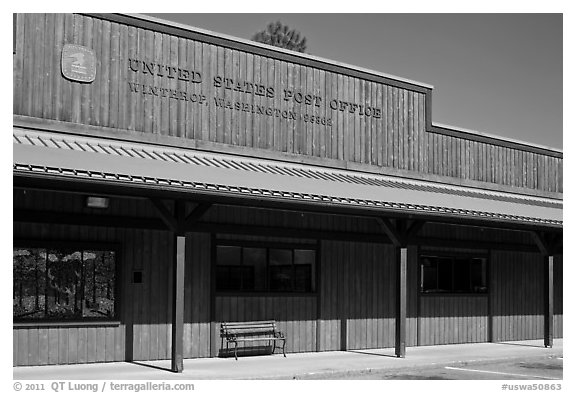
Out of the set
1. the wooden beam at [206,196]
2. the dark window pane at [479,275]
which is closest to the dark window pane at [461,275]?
the dark window pane at [479,275]

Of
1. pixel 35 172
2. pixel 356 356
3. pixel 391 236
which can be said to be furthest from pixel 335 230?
pixel 35 172

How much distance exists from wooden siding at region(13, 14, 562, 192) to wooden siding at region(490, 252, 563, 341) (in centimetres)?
242

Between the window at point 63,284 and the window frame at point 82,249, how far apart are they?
38mm

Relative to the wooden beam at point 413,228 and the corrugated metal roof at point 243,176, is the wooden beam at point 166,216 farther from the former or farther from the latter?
the wooden beam at point 413,228

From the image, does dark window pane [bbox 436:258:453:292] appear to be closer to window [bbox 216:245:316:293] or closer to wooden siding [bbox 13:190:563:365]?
wooden siding [bbox 13:190:563:365]

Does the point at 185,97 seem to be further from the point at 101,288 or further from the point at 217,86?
the point at 101,288

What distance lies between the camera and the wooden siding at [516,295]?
23.7 meters

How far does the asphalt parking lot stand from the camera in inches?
609

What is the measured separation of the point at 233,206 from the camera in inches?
686

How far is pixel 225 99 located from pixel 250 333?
5.09 meters

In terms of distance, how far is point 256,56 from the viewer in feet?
64.4
